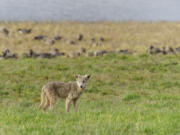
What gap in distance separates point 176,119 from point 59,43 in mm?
27825

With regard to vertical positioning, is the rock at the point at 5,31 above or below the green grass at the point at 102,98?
above

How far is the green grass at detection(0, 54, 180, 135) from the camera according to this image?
779cm

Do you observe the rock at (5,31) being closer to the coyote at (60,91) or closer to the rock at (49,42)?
the rock at (49,42)

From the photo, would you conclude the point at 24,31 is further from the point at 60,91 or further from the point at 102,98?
the point at 60,91

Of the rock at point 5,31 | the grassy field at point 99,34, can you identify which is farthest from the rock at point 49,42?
the rock at point 5,31

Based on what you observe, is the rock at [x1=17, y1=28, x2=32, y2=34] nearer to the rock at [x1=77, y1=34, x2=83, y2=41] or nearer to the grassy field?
the grassy field

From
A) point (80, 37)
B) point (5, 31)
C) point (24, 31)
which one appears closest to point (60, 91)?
point (80, 37)

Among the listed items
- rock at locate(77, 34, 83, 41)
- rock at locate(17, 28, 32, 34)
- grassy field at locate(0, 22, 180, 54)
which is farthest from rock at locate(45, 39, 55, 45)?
rock at locate(17, 28, 32, 34)

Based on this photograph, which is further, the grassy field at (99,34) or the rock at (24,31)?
the rock at (24,31)

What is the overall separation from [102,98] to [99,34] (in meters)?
25.0

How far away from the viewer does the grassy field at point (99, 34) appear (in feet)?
113

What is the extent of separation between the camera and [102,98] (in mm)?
15539

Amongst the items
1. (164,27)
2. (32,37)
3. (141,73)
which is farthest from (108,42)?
(141,73)

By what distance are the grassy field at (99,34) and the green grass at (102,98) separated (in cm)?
877
